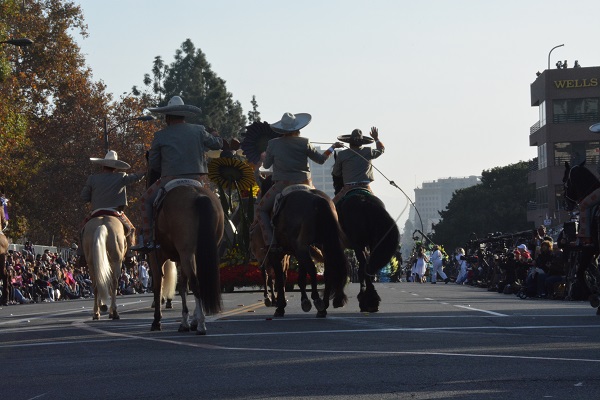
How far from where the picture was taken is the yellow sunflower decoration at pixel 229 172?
87.2ft

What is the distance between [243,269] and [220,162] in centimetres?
248

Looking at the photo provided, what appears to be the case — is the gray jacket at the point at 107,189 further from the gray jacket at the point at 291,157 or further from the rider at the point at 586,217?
the rider at the point at 586,217

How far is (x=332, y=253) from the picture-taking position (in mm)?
17188

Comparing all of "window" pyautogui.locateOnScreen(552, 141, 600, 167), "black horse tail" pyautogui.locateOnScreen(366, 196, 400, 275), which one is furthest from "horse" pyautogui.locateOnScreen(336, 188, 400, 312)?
"window" pyautogui.locateOnScreen(552, 141, 600, 167)

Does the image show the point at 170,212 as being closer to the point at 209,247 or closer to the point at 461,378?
the point at 209,247

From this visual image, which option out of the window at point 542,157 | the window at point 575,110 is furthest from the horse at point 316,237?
the window at point 542,157

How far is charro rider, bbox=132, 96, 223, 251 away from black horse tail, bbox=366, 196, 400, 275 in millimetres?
3549

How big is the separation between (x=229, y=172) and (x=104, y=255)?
25.0 feet

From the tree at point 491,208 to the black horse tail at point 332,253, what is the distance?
10797 cm

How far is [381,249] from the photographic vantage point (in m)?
18.8

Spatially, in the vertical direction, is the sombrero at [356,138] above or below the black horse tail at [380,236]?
above

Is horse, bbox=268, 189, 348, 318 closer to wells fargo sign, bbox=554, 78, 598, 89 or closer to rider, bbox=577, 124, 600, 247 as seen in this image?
rider, bbox=577, 124, 600, 247

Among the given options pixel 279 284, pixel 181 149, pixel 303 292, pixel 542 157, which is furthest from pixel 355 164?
pixel 542 157

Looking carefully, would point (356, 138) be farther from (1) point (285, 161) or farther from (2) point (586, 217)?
(2) point (586, 217)
